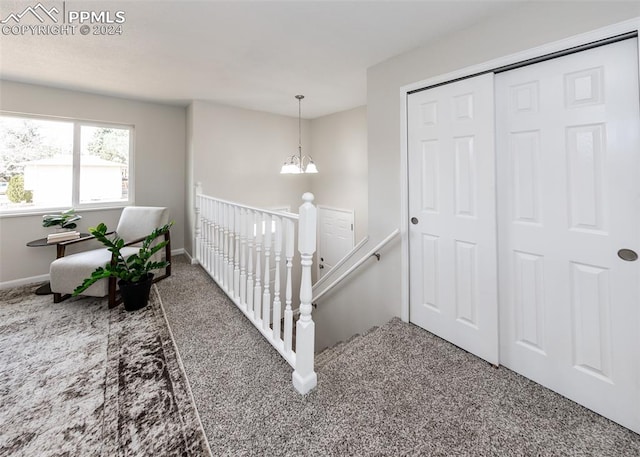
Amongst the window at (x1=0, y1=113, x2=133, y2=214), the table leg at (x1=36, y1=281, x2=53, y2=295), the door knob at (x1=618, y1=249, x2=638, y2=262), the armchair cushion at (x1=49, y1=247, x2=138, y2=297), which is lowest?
the table leg at (x1=36, y1=281, x2=53, y2=295)

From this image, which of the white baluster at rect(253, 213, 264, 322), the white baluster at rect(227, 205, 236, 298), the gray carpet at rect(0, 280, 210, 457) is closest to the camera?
the gray carpet at rect(0, 280, 210, 457)

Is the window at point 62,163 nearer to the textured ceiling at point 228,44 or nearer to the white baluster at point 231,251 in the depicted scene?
the textured ceiling at point 228,44

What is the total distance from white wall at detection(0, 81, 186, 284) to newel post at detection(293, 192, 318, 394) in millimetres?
3566

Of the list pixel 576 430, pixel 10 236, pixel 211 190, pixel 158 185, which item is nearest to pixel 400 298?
pixel 576 430

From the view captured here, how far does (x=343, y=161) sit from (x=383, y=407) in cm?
380

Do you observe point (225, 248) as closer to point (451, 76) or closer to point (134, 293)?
point (134, 293)

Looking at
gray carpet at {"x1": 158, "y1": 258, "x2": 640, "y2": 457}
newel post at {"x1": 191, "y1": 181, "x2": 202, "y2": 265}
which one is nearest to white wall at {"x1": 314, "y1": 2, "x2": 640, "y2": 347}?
gray carpet at {"x1": 158, "y1": 258, "x2": 640, "y2": 457}

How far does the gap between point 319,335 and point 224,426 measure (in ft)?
7.90

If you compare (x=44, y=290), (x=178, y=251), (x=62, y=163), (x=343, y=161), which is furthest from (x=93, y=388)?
(x=343, y=161)

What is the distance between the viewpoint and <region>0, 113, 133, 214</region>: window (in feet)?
10.3

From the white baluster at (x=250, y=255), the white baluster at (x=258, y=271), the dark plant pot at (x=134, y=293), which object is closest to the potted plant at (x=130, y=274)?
the dark plant pot at (x=134, y=293)

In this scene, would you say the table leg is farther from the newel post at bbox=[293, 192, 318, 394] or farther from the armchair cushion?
the newel post at bbox=[293, 192, 318, 394]

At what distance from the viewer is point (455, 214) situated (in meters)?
2.04

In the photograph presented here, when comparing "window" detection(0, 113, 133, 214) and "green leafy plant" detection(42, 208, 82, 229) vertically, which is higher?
"window" detection(0, 113, 133, 214)
